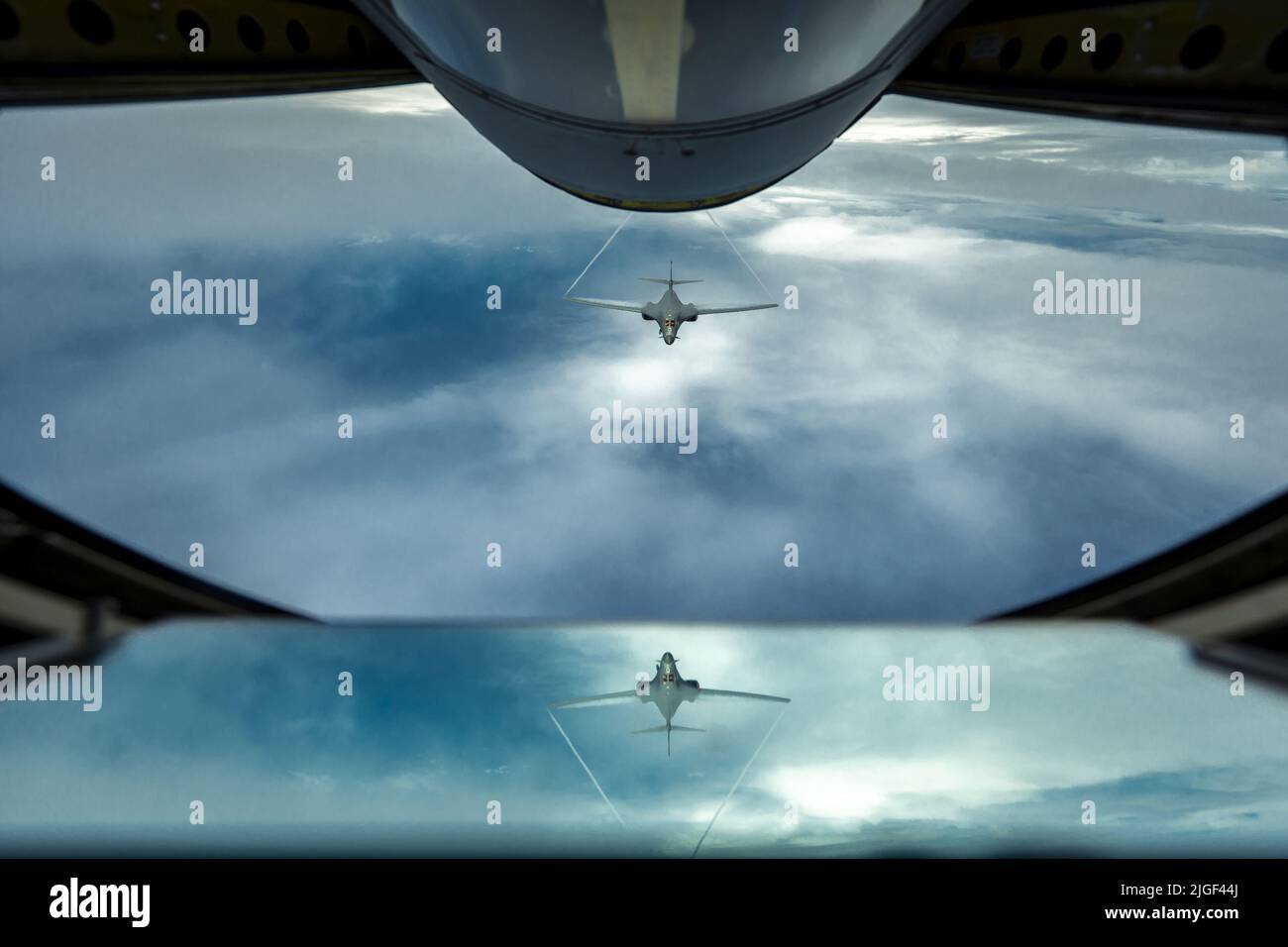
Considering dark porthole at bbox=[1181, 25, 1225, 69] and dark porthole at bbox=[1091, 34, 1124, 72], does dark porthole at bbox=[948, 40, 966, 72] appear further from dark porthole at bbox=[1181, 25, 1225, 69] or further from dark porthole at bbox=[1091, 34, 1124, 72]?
dark porthole at bbox=[1181, 25, 1225, 69]

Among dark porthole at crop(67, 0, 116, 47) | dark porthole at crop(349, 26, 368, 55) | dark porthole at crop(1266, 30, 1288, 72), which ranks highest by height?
dark porthole at crop(349, 26, 368, 55)

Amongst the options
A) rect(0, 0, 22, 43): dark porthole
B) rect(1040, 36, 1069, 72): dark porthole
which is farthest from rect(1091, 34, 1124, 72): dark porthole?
rect(0, 0, 22, 43): dark porthole

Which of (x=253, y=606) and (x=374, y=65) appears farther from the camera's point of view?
(x=253, y=606)

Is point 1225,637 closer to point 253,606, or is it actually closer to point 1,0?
point 253,606

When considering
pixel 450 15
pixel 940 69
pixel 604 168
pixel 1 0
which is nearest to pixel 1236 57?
pixel 940 69

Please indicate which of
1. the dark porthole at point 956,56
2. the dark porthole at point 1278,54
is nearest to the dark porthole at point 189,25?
the dark porthole at point 956,56

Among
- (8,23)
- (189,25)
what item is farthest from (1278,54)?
(8,23)

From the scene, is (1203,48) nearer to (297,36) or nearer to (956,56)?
(956,56)
